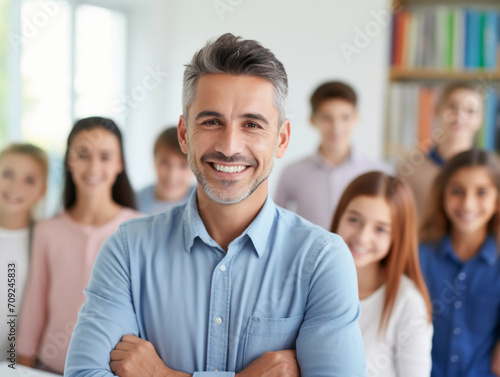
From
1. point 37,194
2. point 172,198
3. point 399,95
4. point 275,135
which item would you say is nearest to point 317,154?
point 172,198

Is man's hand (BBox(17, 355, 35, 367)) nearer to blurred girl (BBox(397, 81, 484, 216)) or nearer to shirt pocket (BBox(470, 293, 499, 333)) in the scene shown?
shirt pocket (BBox(470, 293, 499, 333))

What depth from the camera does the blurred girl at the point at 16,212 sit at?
199cm

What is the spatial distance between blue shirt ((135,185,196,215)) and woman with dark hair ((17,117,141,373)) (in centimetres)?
28

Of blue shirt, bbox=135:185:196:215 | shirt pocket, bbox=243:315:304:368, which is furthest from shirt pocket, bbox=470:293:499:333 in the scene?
blue shirt, bbox=135:185:196:215

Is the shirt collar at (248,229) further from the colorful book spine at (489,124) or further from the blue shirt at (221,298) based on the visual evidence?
the colorful book spine at (489,124)

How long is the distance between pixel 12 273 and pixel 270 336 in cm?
122

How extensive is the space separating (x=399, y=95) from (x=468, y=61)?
17.0 inches

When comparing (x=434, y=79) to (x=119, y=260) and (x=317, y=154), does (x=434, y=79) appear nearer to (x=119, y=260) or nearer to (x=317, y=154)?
(x=317, y=154)

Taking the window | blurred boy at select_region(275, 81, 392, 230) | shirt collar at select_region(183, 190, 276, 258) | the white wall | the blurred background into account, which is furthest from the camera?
the white wall

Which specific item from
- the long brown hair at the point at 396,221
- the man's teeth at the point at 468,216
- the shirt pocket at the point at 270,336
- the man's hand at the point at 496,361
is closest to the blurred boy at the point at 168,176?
the long brown hair at the point at 396,221

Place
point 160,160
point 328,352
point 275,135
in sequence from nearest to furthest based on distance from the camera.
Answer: point 328,352 < point 275,135 < point 160,160

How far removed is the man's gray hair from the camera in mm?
1182

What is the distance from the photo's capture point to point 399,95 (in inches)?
132

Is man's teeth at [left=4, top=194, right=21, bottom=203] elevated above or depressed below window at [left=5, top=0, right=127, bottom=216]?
below
